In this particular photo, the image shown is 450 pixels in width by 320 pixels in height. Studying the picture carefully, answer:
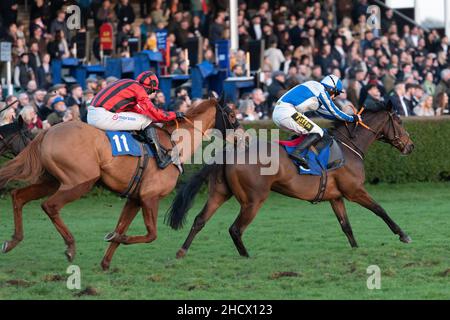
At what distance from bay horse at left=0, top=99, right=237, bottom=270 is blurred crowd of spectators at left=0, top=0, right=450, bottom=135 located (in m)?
4.71

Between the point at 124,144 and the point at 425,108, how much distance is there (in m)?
8.69

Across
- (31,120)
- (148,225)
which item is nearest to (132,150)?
(148,225)

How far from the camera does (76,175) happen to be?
367 inches

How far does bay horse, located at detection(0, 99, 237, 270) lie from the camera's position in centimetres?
931

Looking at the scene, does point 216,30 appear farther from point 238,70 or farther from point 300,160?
point 300,160

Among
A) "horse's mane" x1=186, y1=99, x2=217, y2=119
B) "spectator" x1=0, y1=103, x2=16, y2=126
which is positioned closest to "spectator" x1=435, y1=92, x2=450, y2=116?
"spectator" x1=0, y1=103, x2=16, y2=126

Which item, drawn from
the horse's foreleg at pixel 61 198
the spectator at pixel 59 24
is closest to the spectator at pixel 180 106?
the spectator at pixel 59 24

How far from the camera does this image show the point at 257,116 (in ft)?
54.2

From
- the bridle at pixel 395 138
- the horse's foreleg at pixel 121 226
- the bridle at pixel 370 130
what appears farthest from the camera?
the bridle at pixel 395 138

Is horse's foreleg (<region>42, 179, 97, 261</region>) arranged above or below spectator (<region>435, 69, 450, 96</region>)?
above

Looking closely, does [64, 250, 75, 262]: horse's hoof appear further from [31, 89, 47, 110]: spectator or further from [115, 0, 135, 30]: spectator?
[115, 0, 135, 30]: spectator

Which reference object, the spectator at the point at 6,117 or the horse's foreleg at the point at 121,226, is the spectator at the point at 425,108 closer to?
the spectator at the point at 6,117

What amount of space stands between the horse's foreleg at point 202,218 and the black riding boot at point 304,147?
67 cm

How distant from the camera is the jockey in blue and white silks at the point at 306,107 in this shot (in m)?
A: 10.4
